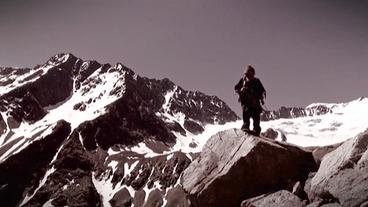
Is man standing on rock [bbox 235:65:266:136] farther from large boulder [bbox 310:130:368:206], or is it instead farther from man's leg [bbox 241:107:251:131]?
large boulder [bbox 310:130:368:206]

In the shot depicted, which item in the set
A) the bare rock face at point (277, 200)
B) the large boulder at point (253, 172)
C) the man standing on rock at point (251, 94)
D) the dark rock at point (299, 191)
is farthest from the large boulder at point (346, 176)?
the man standing on rock at point (251, 94)

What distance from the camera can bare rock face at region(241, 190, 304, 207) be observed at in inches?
886

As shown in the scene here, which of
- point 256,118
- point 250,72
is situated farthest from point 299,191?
point 250,72

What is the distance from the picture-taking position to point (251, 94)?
93.1 feet

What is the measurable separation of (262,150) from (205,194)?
3.84 meters

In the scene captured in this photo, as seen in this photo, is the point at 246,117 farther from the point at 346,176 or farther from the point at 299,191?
the point at 346,176

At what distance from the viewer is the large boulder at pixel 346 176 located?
19.2 m

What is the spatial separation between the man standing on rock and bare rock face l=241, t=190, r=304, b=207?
5.20 m

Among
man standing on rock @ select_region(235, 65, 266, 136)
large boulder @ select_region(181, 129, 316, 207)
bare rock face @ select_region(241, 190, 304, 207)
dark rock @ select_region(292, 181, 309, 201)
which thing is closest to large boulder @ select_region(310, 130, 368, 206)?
dark rock @ select_region(292, 181, 309, 201)

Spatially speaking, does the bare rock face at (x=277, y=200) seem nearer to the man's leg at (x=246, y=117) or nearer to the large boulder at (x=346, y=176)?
the large boulder at (x=346, y=176)

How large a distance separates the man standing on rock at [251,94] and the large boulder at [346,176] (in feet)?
21.8

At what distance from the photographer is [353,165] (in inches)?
808

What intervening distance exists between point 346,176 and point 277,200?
3946mm

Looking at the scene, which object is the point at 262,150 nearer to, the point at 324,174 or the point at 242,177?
the point at 242,177
